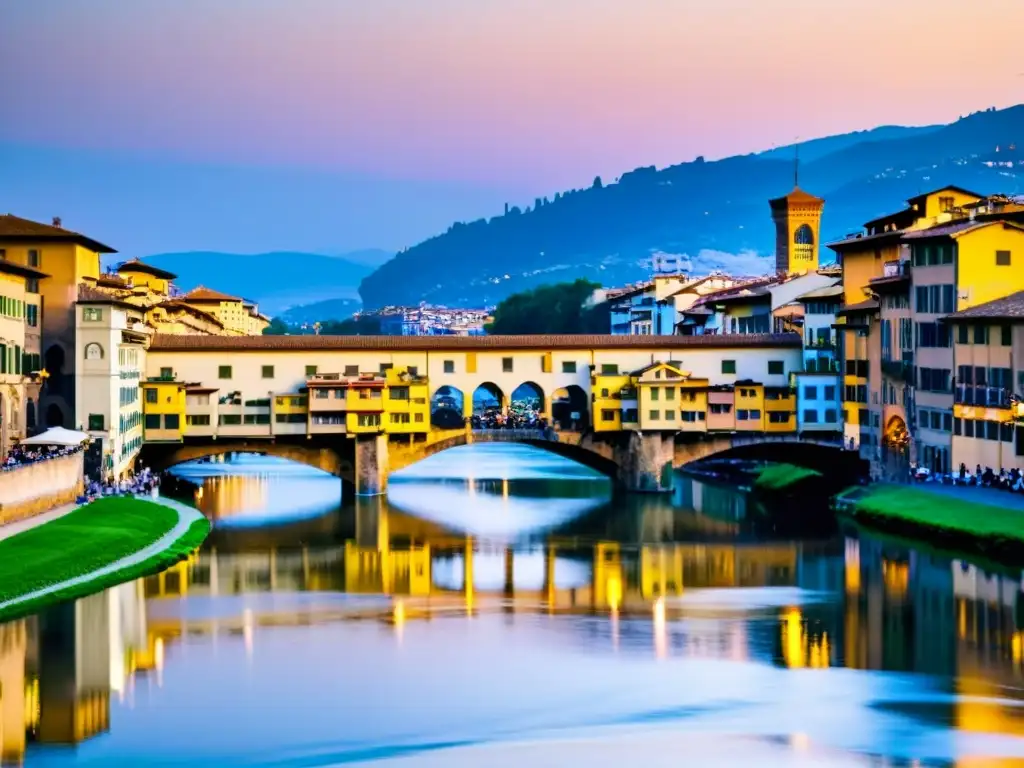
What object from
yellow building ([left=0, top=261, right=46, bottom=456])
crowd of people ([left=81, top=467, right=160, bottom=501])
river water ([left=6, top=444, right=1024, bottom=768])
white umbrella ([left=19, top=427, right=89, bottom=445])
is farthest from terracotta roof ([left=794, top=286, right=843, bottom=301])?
white umbrella ([left=19, top=427, right=89, bottom=445])

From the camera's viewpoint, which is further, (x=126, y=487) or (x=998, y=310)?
(x=126, y=487)

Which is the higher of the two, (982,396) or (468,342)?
(468,342)

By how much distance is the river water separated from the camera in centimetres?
3228

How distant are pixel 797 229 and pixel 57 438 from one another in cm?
8478

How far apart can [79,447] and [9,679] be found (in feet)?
90.7

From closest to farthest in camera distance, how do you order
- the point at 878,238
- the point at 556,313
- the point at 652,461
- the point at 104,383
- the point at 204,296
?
the point at 104,383, the point at 878,238, the point at 652,461, the point at 204,296, the point at 556,313

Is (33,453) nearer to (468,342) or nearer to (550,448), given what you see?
(468,342)

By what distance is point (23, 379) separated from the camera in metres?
65.9

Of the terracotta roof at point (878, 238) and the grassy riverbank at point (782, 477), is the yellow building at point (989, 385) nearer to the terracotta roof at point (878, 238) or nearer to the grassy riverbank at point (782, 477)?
the terracotta roof at point (878, 238)

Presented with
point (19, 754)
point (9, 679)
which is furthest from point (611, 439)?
point (19, 754)

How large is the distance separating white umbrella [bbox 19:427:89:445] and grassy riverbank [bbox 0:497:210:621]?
2.63 meters

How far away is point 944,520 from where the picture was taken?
187 ft

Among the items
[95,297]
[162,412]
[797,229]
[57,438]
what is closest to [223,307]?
[797,229]

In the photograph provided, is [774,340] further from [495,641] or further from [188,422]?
[495,641]
